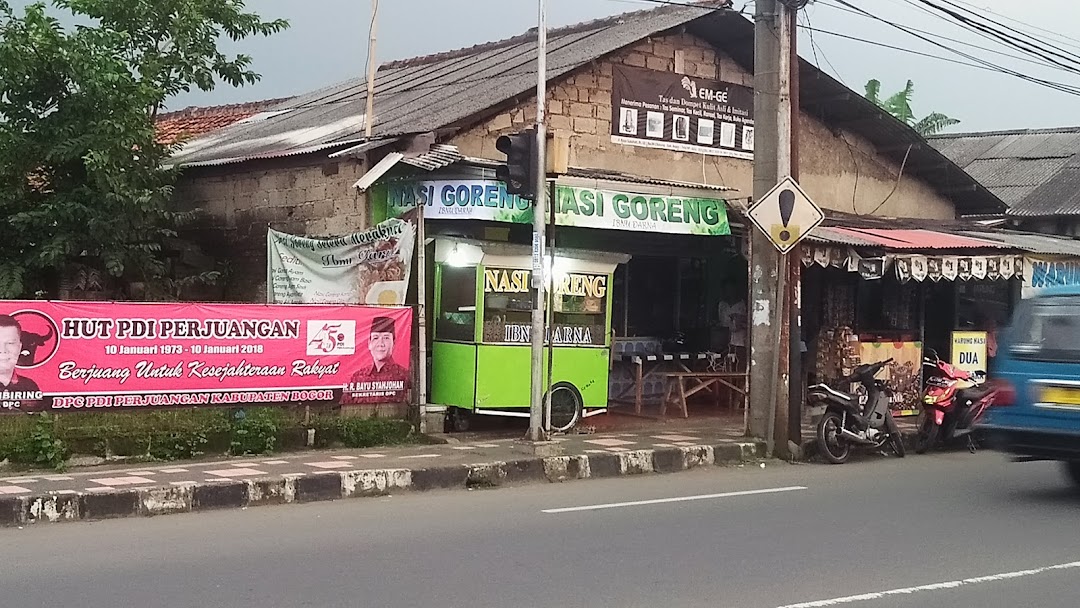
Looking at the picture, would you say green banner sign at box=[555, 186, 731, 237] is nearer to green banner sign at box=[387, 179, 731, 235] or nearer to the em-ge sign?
green banner sign at box=[387, 179, 731, 235]

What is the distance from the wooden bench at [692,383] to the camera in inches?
597

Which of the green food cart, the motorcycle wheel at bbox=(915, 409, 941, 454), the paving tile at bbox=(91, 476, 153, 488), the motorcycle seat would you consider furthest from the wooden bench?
the paving tile at bbox=(91, 476, 153, 488)

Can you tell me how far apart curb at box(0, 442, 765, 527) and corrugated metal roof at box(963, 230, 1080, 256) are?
5.96 m

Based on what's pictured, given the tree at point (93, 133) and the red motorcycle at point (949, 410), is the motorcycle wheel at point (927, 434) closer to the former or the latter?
the red motorcycle at point (949, 410)

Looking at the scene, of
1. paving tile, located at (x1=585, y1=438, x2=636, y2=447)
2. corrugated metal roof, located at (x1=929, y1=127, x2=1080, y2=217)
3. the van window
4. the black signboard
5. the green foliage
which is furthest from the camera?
corrugated metal roof, located at (x1=929, y1=127, x2=1080, y2=217)

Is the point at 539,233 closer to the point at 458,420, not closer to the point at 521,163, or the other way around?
the point at 521,163

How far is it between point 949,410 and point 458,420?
5784 mm

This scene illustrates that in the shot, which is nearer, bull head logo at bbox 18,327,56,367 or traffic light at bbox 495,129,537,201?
bull head logo at bbox 18,327,56,367

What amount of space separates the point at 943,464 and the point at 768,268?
2.86m

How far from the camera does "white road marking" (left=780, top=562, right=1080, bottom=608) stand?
602 centimetres

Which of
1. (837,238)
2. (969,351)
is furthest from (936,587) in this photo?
(969,351)

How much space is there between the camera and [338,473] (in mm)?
9703

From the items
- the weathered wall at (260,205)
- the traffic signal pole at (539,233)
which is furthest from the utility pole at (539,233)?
the weathered wall at (260,205)

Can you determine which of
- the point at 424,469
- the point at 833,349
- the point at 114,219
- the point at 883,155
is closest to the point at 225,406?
the point at 424,469
